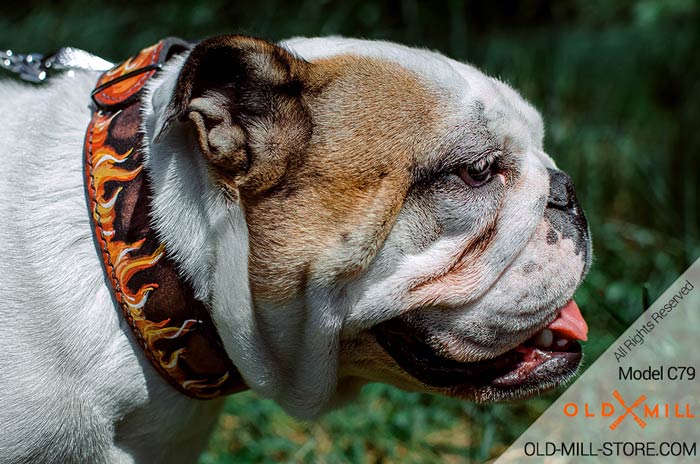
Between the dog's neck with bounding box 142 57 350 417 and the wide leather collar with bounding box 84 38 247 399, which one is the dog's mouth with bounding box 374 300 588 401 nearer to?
the dog's neck with bounding box 142 57 350 417

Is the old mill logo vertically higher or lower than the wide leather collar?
lower

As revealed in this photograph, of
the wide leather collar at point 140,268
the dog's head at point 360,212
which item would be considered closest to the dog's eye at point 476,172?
the dog's head at point 360,212

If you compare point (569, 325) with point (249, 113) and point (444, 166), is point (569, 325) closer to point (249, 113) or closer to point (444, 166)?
point (444, 166)

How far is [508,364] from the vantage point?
2.37 m

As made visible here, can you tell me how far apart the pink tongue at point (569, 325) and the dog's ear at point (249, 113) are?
843 mm

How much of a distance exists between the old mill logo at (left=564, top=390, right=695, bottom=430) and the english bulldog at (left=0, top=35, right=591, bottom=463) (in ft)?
3.33

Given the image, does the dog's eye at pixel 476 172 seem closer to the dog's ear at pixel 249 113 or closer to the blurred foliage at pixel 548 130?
the dog's ear at pixel 249 113

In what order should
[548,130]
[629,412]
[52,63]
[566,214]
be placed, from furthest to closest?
[548,130] → [629,412] → [52,63] → [566,214]

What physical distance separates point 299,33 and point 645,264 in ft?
8.15

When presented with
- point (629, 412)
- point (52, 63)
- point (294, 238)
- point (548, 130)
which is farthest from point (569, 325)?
point (548, 130)

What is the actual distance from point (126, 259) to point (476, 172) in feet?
2.90

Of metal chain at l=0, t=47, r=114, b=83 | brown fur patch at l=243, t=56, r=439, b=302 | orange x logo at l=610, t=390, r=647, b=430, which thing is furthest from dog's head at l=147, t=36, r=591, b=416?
orange x logo at l=610, t=390, r=647, b=430

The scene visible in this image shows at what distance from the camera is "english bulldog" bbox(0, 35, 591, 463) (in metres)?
2.09

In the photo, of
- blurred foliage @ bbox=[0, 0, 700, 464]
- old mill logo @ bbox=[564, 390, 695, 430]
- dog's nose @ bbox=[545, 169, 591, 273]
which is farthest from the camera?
blurred foliage @ bbox=[0, 0, 700, 464]
